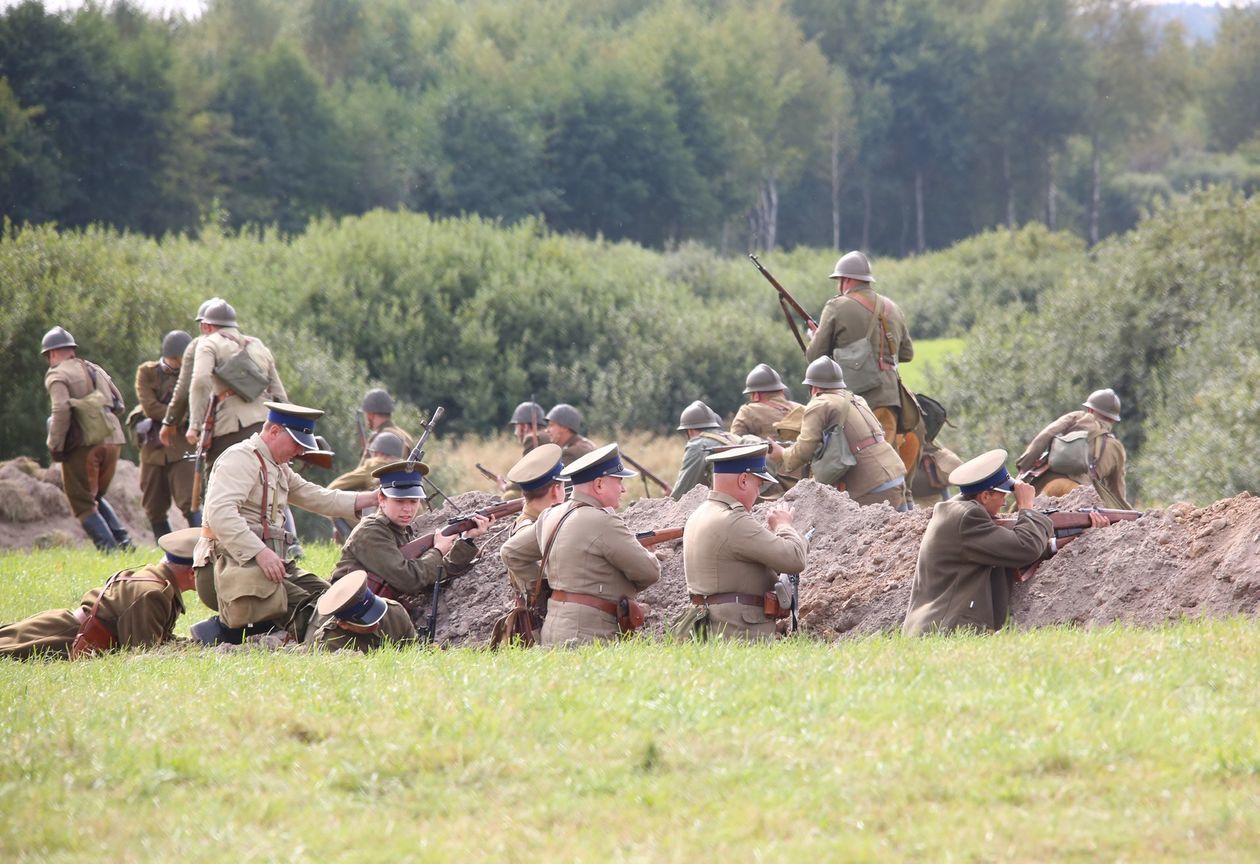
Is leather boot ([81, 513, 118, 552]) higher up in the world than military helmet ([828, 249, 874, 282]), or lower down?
lower down

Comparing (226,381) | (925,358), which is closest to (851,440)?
(226,381)

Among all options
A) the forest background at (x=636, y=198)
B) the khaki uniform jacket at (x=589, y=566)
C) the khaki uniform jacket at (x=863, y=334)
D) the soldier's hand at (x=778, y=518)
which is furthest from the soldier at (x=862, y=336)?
the forest background at (x=636, y=198)

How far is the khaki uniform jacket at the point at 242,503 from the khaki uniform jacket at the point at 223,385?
3.58 meters

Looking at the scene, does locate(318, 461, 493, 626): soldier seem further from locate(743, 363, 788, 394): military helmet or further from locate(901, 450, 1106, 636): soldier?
locate(743, 363, 788, 394): military helmet

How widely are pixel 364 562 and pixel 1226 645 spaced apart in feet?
19.8

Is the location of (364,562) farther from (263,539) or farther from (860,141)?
(860,141)

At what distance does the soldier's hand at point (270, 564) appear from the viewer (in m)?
10.7

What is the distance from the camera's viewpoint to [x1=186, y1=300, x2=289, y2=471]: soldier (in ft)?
47.9

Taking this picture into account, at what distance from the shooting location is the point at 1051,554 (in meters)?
10.4

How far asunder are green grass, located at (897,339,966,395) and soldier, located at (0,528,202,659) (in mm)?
31239

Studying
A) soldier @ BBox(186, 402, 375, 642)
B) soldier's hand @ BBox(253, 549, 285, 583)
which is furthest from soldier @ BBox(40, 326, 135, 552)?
soldier's hand @ BBox(253, 549, 285, 583)

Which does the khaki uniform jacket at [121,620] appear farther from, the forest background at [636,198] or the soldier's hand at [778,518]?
the forest background at [636,198]

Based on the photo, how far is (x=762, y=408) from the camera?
1588 centimetres

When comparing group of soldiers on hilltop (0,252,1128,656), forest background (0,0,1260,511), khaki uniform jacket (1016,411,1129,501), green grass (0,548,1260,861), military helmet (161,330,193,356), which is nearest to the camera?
green grass (0,548,1260,861)
